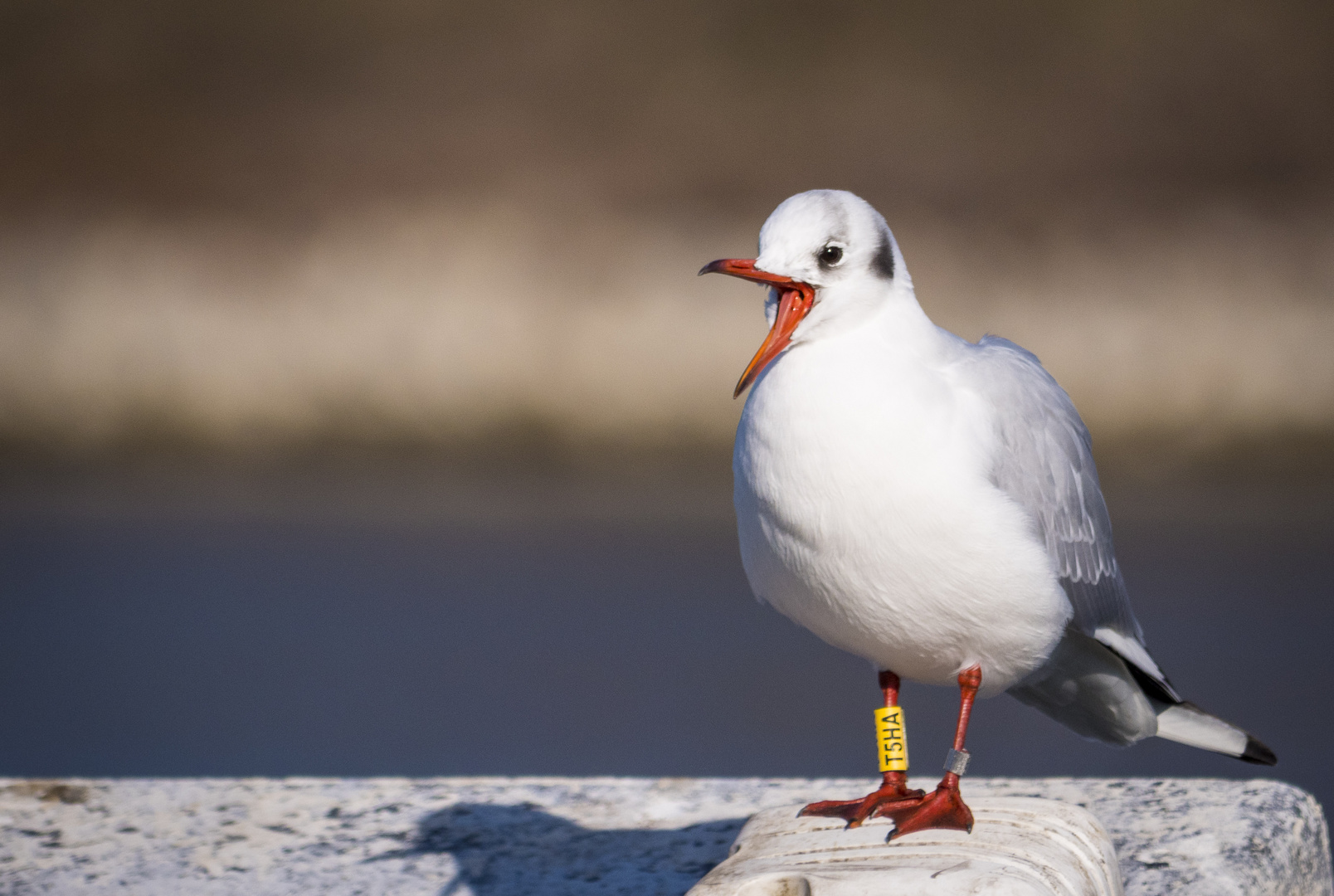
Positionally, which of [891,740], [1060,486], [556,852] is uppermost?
[1060,486]

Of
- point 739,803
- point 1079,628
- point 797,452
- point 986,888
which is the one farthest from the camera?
point 739,803

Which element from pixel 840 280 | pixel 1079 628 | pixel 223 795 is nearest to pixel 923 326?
pixel 840 280

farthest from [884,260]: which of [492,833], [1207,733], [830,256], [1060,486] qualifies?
[492,833]

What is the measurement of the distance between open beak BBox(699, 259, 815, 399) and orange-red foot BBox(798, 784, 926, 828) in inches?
17.4

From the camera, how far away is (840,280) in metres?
1.26

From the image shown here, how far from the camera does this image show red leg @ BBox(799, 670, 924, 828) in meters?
1.31

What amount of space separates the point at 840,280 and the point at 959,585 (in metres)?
0.31

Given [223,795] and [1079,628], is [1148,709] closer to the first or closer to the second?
[1079,628]

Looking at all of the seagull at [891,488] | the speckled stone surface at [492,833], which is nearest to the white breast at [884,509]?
the seagull at [891,488]

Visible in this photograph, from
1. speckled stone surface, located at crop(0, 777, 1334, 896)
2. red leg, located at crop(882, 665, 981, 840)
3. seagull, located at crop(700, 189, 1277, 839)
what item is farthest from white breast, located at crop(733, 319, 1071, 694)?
speckled stone surface, located at crop(0, 777, 1334, 896)

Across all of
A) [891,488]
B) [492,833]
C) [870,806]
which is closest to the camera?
[891,488]

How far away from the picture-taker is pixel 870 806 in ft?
4.34

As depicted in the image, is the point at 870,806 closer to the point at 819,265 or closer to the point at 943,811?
the point at 943,811

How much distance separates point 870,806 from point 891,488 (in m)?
0.34
